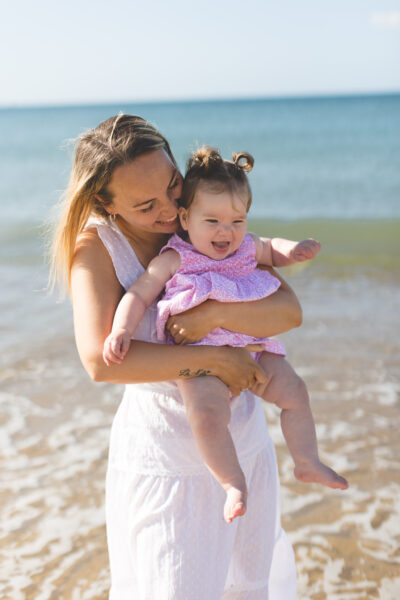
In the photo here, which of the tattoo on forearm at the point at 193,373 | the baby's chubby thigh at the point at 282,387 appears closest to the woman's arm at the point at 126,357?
the tattoo on forearm at the point at 193,373

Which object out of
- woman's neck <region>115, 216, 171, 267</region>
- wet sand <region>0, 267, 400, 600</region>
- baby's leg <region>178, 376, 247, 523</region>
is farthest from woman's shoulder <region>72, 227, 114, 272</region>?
wet sand <region>0, 267, 400, 600</region>

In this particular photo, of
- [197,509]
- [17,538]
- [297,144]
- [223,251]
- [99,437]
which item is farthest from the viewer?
[297,144]

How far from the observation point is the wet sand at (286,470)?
3.32 m

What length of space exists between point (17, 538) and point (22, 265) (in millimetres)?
6627

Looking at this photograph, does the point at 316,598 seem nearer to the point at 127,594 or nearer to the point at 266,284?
the point at 127,594

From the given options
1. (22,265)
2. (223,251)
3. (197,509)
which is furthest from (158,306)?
(22,265)

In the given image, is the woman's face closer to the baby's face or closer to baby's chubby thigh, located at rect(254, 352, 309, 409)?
the baby's face

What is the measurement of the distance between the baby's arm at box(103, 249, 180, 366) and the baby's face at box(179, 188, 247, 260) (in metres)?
0.11

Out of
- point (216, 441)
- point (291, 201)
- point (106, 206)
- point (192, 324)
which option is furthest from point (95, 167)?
point (291, 201)

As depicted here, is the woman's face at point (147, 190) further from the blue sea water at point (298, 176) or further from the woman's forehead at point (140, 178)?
the blue sea water at point (298, 176)

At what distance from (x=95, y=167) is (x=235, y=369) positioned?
2.72 ft

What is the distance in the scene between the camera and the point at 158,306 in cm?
217

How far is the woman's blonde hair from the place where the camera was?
2.13 meters

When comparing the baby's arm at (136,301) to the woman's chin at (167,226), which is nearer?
the baby's arm at (136,301)
